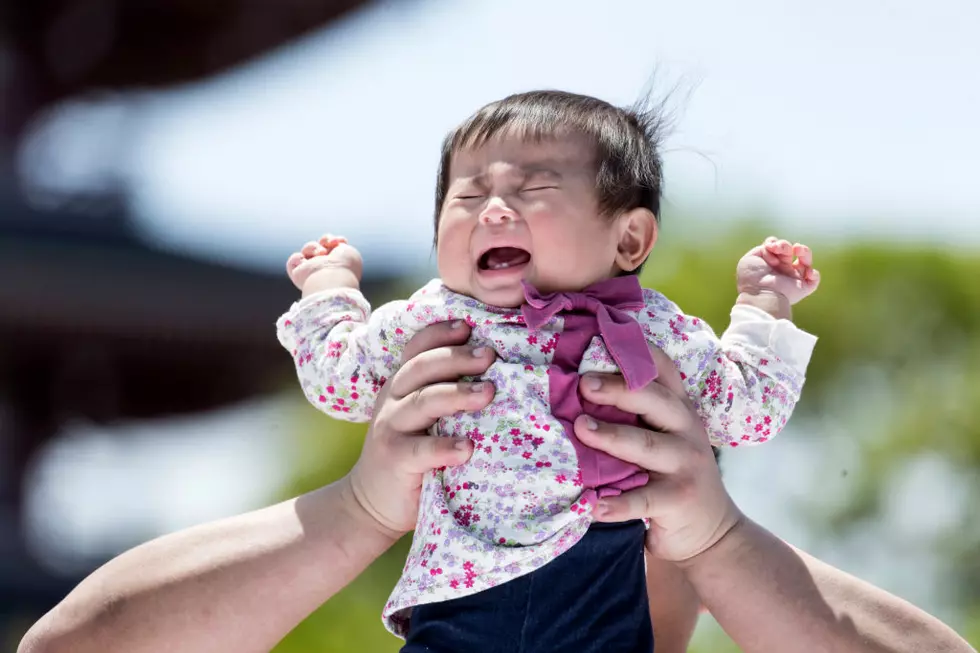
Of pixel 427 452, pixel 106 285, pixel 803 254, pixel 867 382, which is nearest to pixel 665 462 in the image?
pixel 427 452

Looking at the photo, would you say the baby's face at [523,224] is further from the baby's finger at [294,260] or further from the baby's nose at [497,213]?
the baby's finger at [294,260]

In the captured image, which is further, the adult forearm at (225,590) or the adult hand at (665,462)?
the adult forearm at (225,590)

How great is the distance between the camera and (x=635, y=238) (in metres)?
1.43

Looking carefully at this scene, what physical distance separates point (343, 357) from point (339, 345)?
0.6 inches

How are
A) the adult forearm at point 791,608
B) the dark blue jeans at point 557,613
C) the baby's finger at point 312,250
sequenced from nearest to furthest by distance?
the dark blue jeans at point 557,613 → the adult forearm at point 791,608 → the baby's finger at point 312,250

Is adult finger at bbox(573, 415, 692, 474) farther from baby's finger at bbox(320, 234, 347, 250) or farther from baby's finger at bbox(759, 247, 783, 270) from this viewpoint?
baby's finger at bbox(320, 234, 347, 250)

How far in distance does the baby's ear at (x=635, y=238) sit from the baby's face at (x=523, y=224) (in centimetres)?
3

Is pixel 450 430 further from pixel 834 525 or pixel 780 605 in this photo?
pixel 834 525

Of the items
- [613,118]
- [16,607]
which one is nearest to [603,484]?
[613,118]

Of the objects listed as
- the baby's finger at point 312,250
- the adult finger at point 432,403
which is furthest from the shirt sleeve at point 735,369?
the baby's finger at point 312,250

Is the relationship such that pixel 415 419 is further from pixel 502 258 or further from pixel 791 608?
pixel 791 608

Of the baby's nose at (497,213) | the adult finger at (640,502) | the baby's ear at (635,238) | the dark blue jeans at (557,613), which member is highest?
the baby's nose at (497,213)

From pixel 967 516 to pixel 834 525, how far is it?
2.15ft

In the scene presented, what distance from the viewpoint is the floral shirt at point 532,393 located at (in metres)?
1.27
